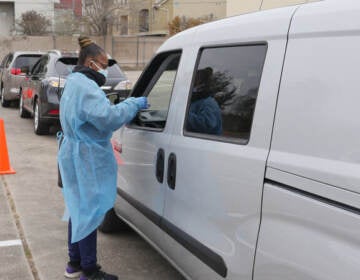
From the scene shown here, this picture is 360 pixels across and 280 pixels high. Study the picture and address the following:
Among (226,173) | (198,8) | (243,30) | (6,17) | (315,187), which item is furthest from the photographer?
(6,17)

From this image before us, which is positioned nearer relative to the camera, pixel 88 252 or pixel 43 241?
pixel 88 252

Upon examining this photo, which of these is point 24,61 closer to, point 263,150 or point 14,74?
point 14,74

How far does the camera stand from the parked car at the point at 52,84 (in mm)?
9367

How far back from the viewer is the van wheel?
4609 mm

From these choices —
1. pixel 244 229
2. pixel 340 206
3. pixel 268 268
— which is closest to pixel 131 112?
pixel 244 229

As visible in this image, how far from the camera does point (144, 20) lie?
166 feet

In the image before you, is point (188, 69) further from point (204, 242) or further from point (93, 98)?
point (204, 242)

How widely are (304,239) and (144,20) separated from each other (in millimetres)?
50328

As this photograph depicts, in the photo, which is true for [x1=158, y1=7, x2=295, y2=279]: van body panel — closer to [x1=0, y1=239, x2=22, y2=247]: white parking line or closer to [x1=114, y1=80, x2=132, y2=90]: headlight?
[x1=0, y1=239, x2=22, y2=247]: white parking line

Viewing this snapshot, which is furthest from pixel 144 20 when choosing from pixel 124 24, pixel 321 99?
pixel 321 99

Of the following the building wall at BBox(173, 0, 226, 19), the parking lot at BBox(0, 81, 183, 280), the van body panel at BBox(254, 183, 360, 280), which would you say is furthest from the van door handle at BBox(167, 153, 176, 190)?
the building wall at BBox(173, 0, 226, 19)

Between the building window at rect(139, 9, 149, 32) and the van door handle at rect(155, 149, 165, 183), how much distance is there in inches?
1898

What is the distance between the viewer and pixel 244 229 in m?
2.35

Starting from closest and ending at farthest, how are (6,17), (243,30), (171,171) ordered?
(243,30)
(171,171)
(6,17)
